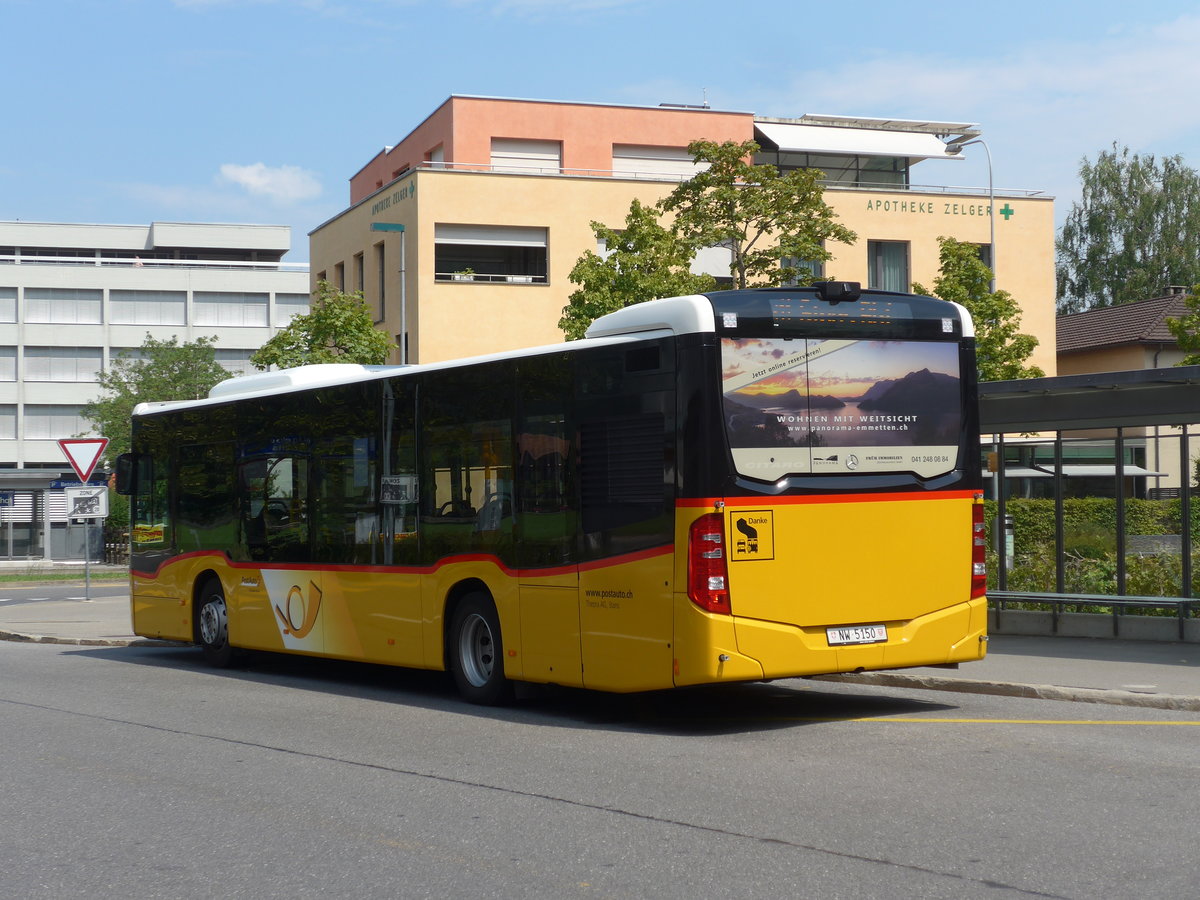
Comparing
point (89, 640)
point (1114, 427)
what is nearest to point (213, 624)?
point (89, 640)

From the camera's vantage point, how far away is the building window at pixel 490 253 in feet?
158

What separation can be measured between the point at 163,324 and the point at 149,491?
7714cm

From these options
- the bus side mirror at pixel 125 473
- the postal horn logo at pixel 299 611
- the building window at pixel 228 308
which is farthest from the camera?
the building window at pixel 228 308

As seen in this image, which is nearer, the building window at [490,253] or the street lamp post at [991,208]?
the street lamp post at [991,208]

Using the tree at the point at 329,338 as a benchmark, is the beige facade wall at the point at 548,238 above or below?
above

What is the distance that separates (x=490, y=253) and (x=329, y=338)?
1083 centimetres

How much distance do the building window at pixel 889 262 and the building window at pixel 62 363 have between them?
5376 centimetres

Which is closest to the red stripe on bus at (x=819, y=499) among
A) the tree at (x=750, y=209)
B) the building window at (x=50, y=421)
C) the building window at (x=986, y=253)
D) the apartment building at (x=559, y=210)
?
the tree at (x=750, y=209)

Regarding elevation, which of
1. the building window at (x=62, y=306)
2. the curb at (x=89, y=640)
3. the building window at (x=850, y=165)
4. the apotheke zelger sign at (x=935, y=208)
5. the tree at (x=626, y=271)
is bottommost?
the curb at (x=89, y=640)

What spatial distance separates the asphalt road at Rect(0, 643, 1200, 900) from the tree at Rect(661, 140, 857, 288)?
18904 mm

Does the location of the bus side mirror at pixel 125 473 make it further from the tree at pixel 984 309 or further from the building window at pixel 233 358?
the building window at pixel 233 358

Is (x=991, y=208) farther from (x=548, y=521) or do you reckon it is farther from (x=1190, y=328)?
(x=548, y=521)

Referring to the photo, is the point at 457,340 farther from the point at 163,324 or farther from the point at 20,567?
the point at 163,324

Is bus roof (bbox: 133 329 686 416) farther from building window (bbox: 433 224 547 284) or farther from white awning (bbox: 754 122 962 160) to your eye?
white awning (bbox: 754 122 962 160)
